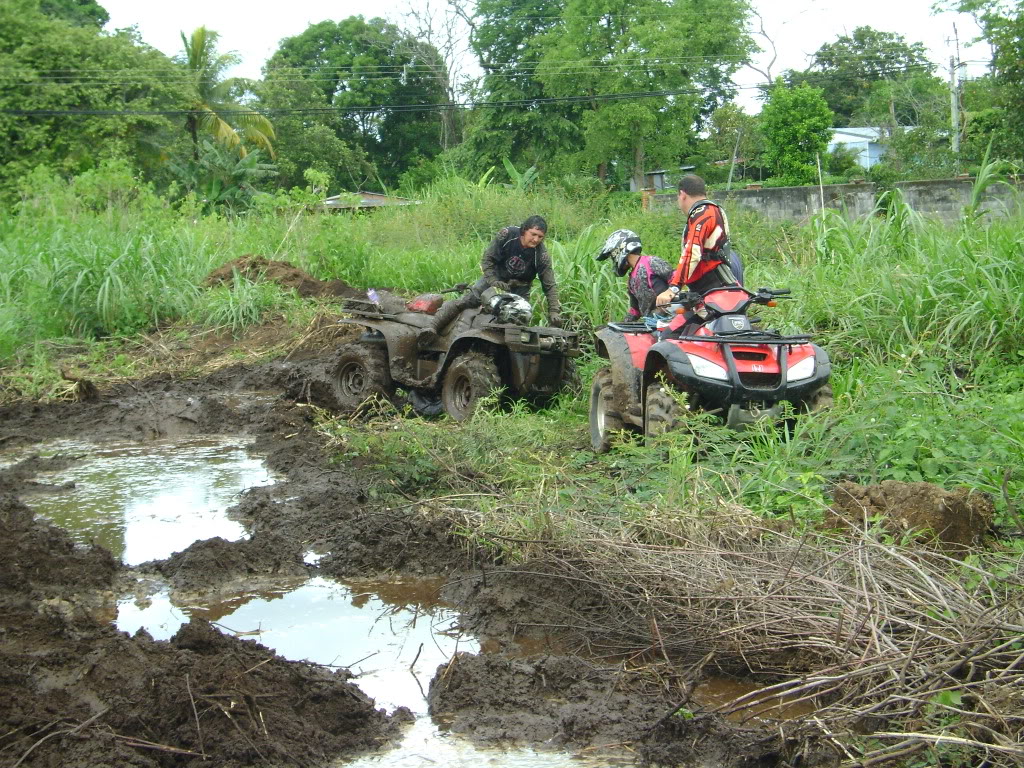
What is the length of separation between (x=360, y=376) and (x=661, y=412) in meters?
4.87

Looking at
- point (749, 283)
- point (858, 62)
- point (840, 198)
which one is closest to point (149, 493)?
point (749, 283)

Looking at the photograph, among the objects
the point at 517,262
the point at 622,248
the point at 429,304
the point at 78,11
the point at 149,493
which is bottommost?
the point at 149,493

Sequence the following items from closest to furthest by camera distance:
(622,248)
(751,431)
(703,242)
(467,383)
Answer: (751,431), (703,242), (622,248), (467,383)

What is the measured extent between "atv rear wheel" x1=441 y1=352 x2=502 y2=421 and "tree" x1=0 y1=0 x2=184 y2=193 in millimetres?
27676

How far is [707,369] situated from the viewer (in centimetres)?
695

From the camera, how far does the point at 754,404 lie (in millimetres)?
7012

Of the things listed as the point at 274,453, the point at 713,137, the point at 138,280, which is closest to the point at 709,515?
the point at 274,453

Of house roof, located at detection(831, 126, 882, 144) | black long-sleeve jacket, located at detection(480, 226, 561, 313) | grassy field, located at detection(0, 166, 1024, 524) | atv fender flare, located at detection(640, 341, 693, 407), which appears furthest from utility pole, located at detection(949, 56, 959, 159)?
atv fender flare, located at detection(640, 341, 693, 407)

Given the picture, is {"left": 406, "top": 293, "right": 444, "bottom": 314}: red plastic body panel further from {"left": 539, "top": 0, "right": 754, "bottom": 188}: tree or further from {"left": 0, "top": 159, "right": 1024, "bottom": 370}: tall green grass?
{"left": 539, "top": 0, "right": 754, "bottom": 188}: tree

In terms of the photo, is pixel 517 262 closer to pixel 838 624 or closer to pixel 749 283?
pixel 749 283

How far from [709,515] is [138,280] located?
42.0 feet

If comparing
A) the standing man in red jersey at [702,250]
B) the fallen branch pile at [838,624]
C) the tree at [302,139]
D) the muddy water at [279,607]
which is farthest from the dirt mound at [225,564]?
the tree at [302,139]

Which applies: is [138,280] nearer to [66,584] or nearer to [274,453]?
[274,453]

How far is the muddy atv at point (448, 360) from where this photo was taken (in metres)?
9.41
